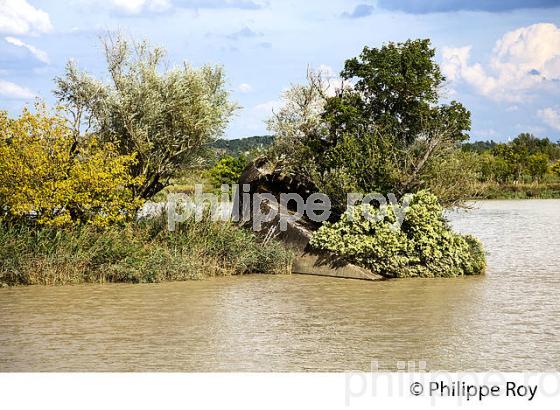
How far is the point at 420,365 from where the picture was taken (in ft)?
37.9

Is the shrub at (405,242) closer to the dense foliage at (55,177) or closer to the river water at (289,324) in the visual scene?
the river water at (289,324)

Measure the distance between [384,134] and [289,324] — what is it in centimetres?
1078

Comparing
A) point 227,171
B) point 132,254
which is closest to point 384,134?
point 132,254

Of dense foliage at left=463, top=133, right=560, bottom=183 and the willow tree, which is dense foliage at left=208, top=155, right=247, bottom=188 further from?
the willow tree

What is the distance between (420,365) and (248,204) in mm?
13843

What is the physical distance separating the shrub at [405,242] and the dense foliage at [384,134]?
1.47 meters

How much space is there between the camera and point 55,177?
2109 centimetres

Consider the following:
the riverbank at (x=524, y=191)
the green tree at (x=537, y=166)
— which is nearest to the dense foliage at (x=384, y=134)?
the riverbank at (x=524, y=191)

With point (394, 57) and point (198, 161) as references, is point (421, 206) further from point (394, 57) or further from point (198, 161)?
point (198, 161)

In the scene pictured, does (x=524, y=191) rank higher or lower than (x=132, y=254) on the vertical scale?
higher

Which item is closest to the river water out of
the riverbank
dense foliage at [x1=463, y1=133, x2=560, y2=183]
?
the riverbank

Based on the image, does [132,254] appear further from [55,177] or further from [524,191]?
[524,191]
